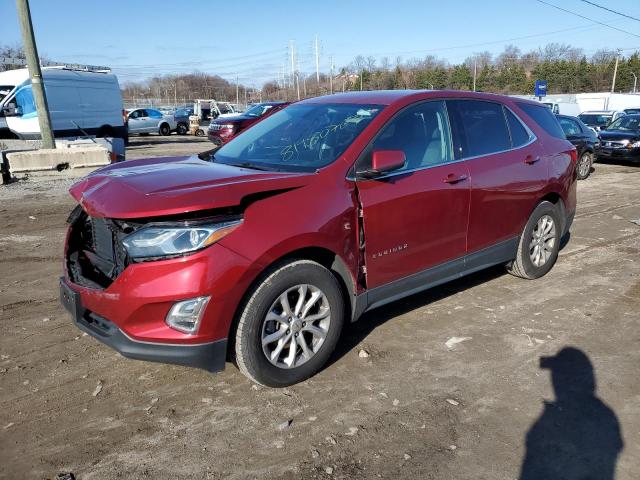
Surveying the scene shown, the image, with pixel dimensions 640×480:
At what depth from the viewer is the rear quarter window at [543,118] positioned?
5.37m

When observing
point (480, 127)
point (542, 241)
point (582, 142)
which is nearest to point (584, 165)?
point (582, 142)

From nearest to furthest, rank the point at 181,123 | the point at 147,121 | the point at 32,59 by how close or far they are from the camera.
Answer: the point at 32,59 < the point at 147,121 < the point at 181,123

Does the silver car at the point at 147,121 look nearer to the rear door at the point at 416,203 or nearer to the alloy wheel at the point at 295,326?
the rear door at the point at 416,203

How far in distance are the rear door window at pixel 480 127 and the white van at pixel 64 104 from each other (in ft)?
58.8

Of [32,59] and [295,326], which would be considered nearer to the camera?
[295,326]

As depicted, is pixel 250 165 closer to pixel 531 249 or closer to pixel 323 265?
pixel 323 265

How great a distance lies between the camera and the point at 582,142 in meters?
13.5

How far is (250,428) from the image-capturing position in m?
2.99

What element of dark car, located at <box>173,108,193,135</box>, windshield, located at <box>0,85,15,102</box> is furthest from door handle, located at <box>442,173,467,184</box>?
dark car, located at <box>173,108,193,135</box>

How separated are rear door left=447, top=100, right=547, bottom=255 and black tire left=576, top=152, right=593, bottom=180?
378 inches

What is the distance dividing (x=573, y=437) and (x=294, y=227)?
1.95m

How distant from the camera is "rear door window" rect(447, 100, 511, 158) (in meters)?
4.42

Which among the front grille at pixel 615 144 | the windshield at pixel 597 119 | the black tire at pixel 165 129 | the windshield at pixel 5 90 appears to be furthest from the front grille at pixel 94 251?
the black tire at pixel 165 129

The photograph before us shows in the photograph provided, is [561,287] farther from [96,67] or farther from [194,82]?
[194,82]
